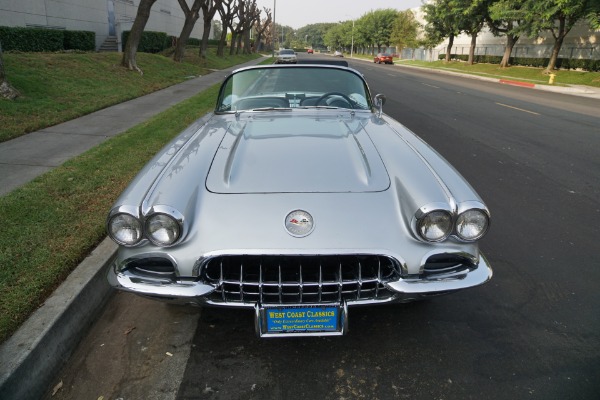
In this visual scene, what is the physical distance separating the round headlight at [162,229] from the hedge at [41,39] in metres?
14.4

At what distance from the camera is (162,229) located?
6.98 ft

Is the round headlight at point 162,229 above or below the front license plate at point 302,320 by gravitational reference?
above

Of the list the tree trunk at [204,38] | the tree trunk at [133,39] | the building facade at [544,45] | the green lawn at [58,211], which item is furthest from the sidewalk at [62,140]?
the building facade at [544,45]

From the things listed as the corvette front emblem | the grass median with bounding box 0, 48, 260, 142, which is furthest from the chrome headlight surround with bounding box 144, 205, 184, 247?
the grass median with bounding box 0, 48, 260, 142

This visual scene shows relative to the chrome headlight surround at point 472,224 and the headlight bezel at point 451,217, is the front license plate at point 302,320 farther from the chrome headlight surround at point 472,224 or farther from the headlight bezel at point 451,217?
the chrome headlight surround at point 472,224

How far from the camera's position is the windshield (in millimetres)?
3904

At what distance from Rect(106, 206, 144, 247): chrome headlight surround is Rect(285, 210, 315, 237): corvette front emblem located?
0.72 meters

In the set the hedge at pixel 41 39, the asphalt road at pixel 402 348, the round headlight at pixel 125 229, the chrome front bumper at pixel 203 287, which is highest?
the hedge at pixel 41 39

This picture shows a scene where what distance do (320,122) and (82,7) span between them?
2234 cm

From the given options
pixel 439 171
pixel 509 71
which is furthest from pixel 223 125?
pixel 509 71

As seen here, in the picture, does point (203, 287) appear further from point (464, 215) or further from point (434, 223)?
point (464, 215)

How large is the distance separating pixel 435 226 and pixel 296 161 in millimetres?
850

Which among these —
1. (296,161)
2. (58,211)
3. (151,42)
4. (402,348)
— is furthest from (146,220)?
(151,42)

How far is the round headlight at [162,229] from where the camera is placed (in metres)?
2.10
